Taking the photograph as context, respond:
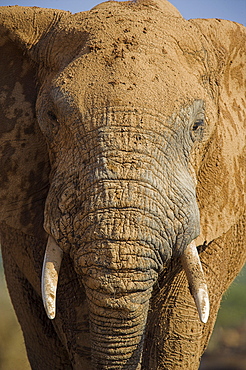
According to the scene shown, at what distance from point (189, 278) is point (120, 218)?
1.79 feet

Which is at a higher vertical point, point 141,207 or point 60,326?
point 141,207

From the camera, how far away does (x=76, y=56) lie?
3.71 m

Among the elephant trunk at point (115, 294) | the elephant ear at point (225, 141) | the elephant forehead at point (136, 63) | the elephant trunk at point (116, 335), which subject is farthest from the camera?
the elephant ear at point (225, 141)

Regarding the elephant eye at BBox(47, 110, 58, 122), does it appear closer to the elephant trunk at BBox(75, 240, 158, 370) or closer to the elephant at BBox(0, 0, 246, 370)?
the elephant at BBox(0, 0, 246, 370)

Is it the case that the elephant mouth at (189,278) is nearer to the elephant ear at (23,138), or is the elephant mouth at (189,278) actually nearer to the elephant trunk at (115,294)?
the elephant trunk at (115,294)

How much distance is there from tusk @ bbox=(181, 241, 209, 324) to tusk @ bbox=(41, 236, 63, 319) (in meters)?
0.64

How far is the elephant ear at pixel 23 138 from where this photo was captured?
156 inches

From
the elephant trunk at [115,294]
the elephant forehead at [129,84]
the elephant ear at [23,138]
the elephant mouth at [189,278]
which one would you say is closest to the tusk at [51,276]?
the elephant mouth at [189,278]

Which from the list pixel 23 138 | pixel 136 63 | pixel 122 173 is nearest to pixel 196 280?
pixel 122 173

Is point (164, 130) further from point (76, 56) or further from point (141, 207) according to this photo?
point (76, 56)

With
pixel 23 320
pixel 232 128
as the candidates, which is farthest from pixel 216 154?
pixel 23 320

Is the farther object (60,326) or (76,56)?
(60,326)

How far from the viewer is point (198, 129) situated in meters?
3.66

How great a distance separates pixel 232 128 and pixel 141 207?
3.82 feet
